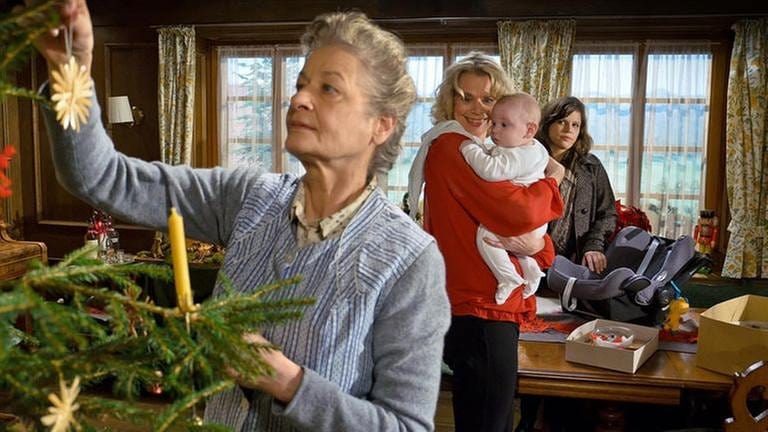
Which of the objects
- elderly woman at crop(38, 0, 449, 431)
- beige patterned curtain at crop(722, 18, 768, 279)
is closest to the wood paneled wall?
beige patterned curtain at crop(722, 18, 768, 279)

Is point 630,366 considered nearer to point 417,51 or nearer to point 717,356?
point 717,356

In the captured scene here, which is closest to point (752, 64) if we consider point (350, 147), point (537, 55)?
point (537, 55)

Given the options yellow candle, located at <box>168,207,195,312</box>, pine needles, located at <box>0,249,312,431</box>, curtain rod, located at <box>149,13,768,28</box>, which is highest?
curtain rod, located at <box>149,13,768,28</box>

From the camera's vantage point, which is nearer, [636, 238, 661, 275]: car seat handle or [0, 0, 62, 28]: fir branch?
[0, 0, 62, 28]: fir branch

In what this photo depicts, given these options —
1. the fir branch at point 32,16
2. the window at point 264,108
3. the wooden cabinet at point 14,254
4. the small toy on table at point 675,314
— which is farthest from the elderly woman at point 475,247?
the window at point 264,108

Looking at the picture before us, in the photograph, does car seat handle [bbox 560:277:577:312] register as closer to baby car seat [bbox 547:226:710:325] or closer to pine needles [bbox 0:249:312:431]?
baby car seat [bbox 547:226:710:325]

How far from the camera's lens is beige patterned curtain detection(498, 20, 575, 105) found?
580cm

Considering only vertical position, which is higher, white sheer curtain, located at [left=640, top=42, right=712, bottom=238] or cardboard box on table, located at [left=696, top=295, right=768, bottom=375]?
white sheer curtain, located at [left=640, top=42, right=712, bottom=238]

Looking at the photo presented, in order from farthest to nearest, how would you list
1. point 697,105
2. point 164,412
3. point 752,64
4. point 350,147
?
point 697,105
point 752,64
point 350,147
point 164,412

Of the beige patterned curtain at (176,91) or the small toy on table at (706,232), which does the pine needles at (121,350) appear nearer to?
the small toy on table at (706,232)

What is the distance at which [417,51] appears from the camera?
632 cm

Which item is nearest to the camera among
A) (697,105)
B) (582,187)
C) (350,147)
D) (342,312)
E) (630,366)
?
(342,312)

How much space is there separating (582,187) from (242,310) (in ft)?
10.4

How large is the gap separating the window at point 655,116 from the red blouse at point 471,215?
4.23m
